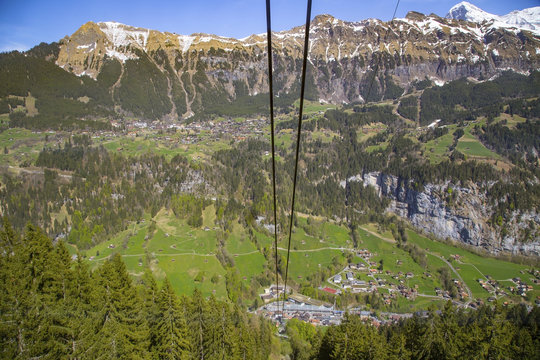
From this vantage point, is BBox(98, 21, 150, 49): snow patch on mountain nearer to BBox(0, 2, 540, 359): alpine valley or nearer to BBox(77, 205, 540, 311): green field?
BBox(0, 2, 540, 359): alpine valley

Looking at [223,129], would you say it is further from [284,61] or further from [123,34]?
[123,34]

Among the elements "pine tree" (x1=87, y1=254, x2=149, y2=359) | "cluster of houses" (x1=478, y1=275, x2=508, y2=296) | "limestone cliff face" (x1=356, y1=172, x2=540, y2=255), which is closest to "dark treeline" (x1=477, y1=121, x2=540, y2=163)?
"limestone cliff face" (x1=356, y1=172, x2=540, y2=255)

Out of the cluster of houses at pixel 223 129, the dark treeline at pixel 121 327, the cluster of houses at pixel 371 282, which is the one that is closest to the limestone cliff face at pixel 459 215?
the cluster of houses at pixel 371 282

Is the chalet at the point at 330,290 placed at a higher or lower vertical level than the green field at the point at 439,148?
lower

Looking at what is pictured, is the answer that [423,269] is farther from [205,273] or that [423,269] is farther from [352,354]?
[352,354]

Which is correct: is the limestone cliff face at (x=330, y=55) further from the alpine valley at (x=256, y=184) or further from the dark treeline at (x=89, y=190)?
the dark treeline at (x=89, y=190)

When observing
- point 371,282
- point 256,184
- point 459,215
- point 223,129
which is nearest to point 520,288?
point 371,282

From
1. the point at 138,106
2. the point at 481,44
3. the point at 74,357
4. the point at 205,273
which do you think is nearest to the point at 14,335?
the point at 74,357
